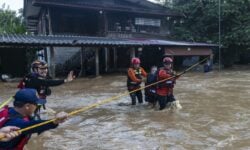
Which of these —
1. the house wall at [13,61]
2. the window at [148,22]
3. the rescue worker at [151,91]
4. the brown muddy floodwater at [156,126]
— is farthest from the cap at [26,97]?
the window at [148,22]

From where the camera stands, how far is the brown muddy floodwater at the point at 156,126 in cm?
663

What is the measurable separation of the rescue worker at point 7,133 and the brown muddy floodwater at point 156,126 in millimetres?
3511

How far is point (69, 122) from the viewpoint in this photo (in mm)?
8805

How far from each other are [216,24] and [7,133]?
26.3 m

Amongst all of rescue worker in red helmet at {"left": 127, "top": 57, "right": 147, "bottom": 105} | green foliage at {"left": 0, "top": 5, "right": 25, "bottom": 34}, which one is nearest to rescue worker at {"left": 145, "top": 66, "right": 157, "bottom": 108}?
rescue worker in red helmet at {"left": 127, "top": 57, "right": 147, "bottom": 105}

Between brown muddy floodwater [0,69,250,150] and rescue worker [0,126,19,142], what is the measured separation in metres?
3.51

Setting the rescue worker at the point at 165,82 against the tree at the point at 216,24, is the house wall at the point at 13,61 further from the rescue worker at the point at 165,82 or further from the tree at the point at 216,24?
the rescue worker at the point at 165,82

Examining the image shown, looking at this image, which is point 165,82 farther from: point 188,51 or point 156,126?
point 188,51

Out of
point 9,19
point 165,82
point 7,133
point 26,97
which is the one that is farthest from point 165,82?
point 9,19

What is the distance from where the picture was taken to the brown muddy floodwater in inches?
261

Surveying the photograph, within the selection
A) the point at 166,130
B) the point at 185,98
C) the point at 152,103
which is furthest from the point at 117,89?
the point at 166,130

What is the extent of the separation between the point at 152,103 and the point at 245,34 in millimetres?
17329

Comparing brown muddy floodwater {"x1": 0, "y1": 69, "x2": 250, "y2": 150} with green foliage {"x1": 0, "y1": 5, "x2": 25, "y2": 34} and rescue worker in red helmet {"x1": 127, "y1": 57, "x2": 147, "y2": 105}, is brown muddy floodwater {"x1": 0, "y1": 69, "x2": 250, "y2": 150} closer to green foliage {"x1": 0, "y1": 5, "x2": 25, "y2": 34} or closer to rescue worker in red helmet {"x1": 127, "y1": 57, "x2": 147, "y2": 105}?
rescue worker in red helmet {"x1": 127, "y1": 57, "x2": 147, "y2": 105}

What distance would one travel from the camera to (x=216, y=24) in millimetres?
27609
